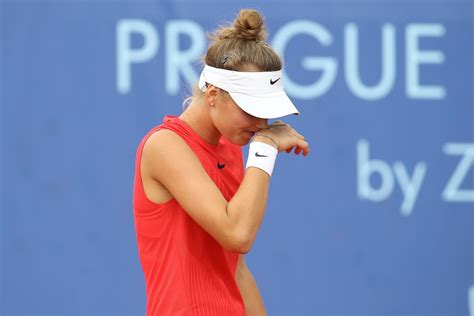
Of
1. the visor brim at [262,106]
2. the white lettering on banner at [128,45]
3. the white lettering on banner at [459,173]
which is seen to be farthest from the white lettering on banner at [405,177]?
the visor brim at [262,106]

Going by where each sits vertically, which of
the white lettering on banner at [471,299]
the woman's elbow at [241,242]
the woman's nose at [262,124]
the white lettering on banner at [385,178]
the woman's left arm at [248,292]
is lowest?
the white lettering on banner at [471,299]

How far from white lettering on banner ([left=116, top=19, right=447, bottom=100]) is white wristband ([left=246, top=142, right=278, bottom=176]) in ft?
6.50

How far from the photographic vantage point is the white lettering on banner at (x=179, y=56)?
14.8 feet

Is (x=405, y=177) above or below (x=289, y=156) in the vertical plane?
below

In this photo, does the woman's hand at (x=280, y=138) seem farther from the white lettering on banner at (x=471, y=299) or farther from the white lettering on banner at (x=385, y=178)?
the white lettering on banner at (x=471, y=299)

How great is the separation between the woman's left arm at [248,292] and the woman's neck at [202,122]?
1.58ft

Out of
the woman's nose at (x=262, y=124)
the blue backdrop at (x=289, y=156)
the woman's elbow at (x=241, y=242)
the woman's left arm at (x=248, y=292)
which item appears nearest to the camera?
the woman's elbow at (x=241, y=242)

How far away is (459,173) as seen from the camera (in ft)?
15.2

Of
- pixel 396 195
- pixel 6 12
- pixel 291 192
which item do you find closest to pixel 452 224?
pixel 396 195

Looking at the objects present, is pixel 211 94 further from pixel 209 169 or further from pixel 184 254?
pixel 184 254

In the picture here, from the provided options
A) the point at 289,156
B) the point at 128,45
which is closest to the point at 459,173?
the point at 289,156

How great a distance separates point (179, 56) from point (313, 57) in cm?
66

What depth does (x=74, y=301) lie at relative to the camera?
4469mm

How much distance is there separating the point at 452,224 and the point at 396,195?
33 cm
